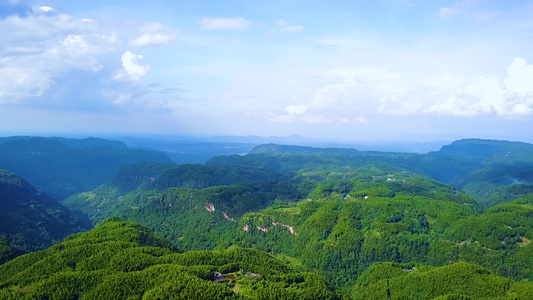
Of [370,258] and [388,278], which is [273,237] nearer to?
[370,258]

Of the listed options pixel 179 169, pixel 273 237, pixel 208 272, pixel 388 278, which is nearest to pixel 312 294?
pixel 208 272

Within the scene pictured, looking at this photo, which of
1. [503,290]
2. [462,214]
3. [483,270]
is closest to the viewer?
[503,290]

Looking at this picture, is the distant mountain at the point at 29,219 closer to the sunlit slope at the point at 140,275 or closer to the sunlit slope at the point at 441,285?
the sunlit slope at the point at 140,275

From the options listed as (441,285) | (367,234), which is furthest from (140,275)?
(367,234)

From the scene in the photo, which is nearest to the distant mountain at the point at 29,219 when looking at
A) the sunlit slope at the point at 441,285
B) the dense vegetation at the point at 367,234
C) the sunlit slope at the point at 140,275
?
the dense vegetation at the point at 367,234

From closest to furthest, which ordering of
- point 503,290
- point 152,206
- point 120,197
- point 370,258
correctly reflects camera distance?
point 503,290 → point 370,258 → point 152,206 → point 120,197

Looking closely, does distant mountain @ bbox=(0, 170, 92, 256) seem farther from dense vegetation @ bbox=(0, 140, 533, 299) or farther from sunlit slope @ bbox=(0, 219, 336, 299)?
sunlit slope @ bbox=(0, 219, 336, 299)

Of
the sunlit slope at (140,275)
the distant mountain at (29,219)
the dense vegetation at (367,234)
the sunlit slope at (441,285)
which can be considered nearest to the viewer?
the sunlit slope at (140,275)
